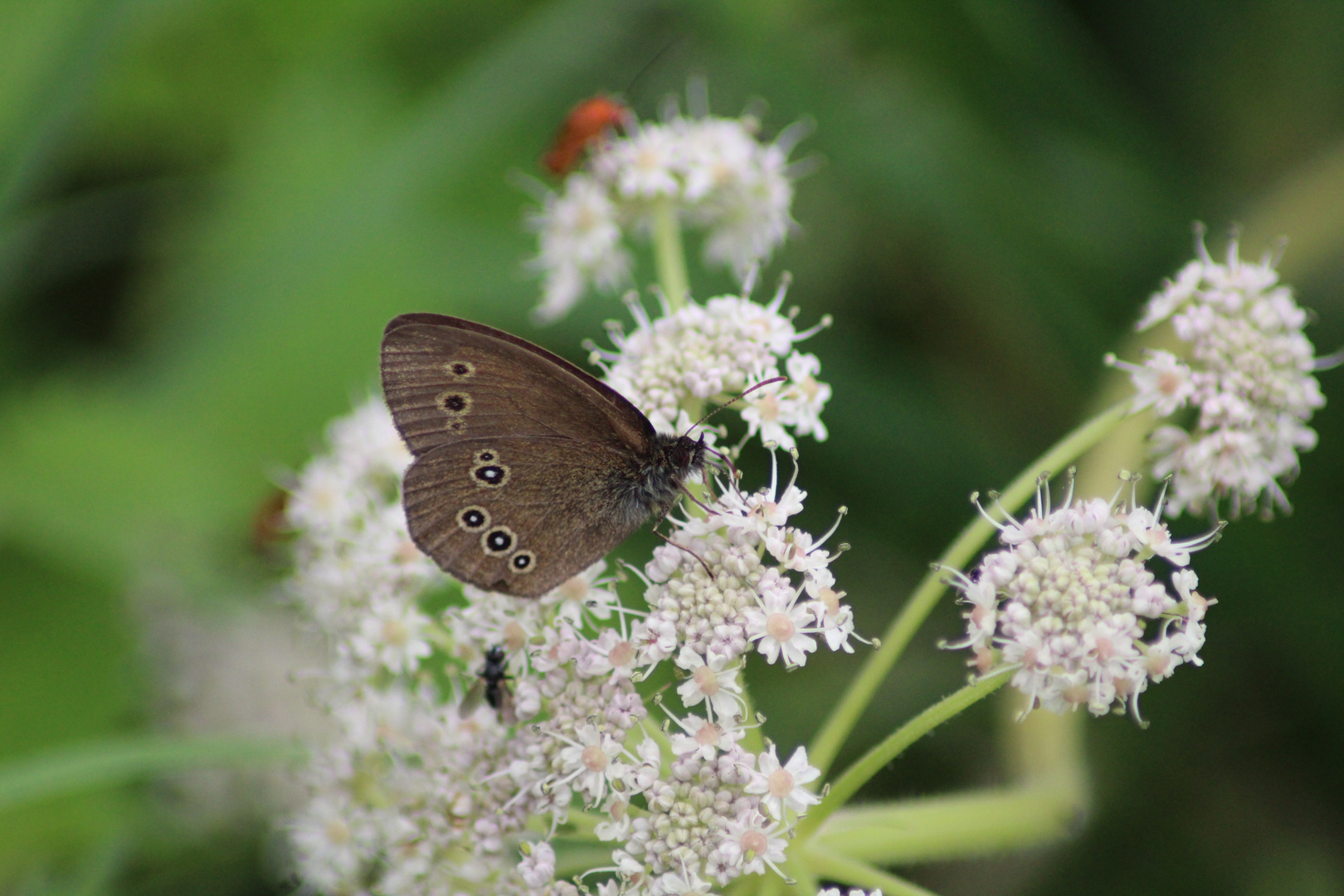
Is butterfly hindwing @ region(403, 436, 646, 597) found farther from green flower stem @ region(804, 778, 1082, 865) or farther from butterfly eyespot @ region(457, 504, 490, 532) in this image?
green flower stem @ region(804, 778, 1082, 865)

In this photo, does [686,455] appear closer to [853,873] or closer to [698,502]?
[698,502]

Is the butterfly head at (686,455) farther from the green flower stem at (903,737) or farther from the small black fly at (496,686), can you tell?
the green flower stem at (903,737)

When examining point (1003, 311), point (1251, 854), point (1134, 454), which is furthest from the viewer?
point (1003, 311)

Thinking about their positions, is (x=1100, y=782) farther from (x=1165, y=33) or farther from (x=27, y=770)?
(x=27, y=770)

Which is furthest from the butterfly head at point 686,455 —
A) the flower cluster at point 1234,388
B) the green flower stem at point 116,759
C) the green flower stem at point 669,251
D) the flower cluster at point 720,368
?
the green flower stem at point 116,759

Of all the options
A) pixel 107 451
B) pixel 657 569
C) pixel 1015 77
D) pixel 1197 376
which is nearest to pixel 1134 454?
pixel 1197 376

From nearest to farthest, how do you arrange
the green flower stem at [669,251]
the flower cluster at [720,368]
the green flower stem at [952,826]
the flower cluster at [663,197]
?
the green flower stem at [952,826] < the flower cluster at [720,368] < the green flower stem at [669,251] < the flower cluster at [663,197]

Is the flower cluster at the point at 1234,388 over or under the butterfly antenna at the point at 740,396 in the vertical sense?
over
